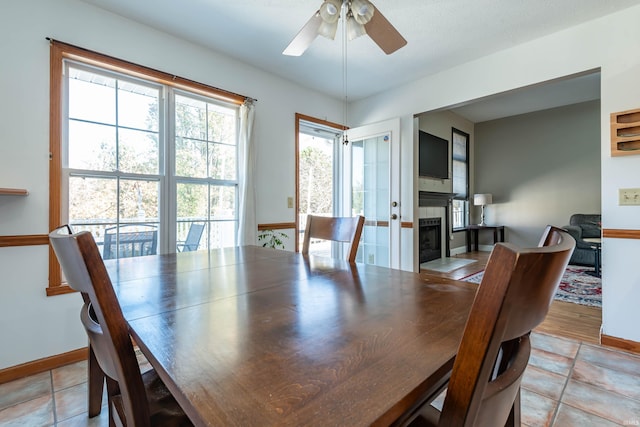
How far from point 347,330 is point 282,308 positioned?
221 millimetres

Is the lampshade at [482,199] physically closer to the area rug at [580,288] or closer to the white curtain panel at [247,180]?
the area rug at [580,288]

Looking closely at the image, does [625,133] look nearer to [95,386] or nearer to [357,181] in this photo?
[357,181]

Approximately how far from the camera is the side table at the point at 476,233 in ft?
20.1

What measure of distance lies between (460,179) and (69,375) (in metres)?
6.66

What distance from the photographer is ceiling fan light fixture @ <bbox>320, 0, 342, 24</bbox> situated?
4.91 ft

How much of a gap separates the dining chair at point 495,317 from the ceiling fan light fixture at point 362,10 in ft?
5.11

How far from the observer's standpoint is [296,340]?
62 centimetres

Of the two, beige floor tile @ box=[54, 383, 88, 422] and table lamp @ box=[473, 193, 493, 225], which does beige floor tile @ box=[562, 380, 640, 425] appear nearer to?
beige floor tile @ box=[54, 383, 88, 422]

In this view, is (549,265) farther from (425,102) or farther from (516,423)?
(425,102)

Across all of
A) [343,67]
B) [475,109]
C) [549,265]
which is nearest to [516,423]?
[549,265]

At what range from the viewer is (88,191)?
2146 mm

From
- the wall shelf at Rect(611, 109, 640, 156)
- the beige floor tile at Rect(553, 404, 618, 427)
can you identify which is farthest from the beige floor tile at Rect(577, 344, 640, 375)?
the wall shelf at Rect(611, 109, 640, 156)

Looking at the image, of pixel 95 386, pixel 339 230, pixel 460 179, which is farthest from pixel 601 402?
pixel 460 179

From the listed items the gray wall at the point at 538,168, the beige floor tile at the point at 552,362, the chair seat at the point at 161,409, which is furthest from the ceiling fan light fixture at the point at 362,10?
the gray wall at the point at 538,168
